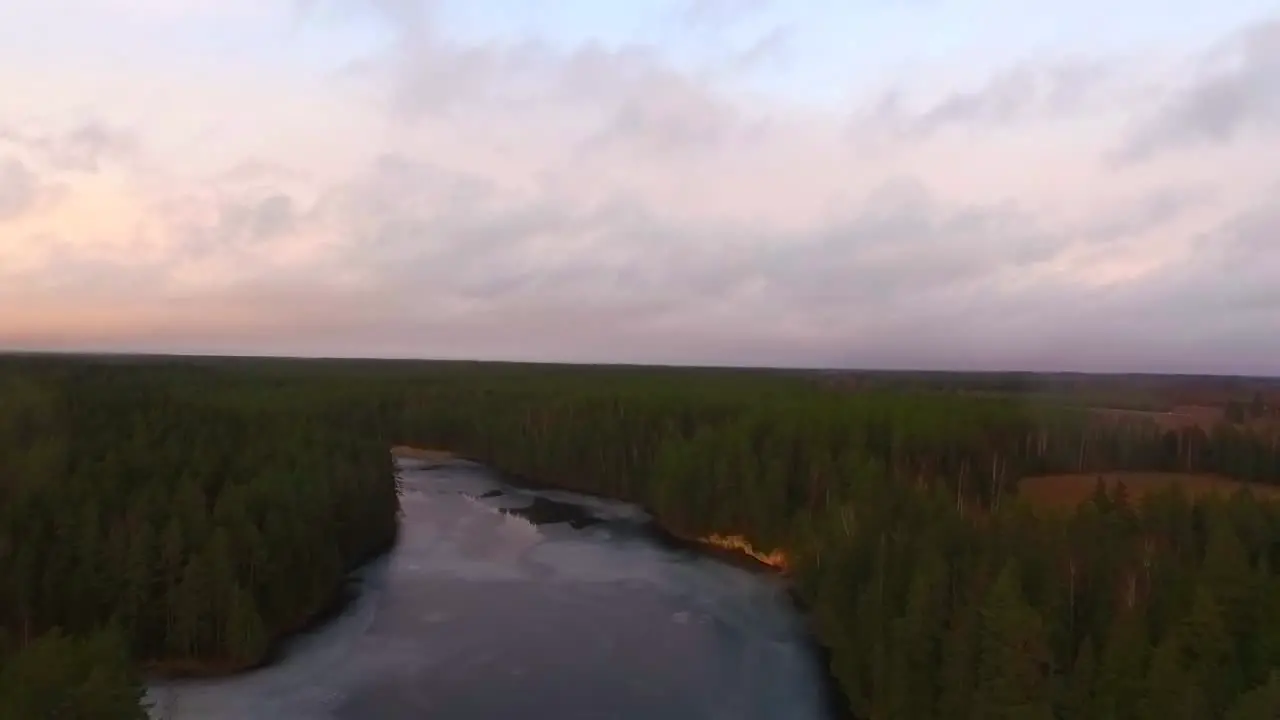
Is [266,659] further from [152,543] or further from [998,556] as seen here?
[998,556]

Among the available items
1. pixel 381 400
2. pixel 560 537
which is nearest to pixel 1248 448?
pixel 560 537

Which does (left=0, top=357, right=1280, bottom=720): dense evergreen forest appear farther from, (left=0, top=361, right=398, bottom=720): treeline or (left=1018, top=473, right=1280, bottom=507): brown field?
(left=1018, top=473, right=1280, bottom=507): brown field

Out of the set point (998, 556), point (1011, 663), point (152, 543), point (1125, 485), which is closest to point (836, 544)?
point (998, 556)

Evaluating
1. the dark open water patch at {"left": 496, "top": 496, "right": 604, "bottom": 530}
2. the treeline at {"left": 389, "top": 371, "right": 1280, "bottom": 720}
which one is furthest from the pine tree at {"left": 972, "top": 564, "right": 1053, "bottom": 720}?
the dark open water patch at {"left": 496, "top": 496, "right": 604, "bottom": 530}

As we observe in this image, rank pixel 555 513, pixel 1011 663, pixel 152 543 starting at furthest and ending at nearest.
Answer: pixel 555 513, pixel 152 543, pixel 1011 663

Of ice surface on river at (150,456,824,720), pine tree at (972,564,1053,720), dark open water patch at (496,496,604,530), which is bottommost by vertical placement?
ice surface on river at (150,456,824,720)

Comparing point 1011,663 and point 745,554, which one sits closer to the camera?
point 1011,663
